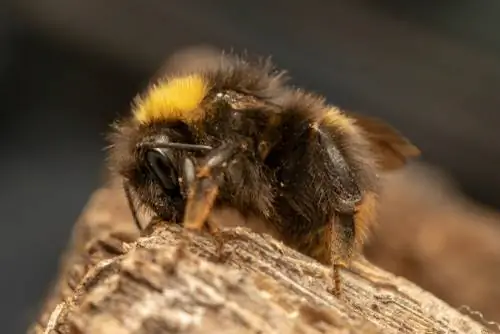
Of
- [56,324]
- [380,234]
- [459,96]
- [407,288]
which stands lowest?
[56,324]

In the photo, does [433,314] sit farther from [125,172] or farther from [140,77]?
[140,77]

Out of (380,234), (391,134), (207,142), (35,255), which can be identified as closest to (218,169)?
(207,142)

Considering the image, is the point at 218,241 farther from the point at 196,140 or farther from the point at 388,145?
the point at 388,145

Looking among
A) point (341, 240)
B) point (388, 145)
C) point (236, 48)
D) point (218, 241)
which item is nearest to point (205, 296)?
point (218, 241)

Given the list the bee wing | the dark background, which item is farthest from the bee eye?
the dark background

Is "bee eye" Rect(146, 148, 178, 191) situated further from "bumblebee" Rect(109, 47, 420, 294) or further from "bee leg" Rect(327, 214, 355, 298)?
"bee leg" Rect(327, 214, 355, 298)
